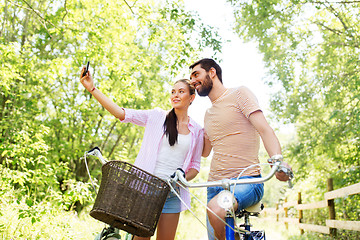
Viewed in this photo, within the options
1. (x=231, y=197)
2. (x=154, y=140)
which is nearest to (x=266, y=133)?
(x=231, y=197)

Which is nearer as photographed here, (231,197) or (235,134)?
(231,197)

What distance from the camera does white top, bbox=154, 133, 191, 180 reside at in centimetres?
294

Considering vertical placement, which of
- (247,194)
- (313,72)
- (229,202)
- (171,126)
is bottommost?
(229,202)

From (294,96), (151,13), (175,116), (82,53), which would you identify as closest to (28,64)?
(82,53)

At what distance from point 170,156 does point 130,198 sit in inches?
36.1

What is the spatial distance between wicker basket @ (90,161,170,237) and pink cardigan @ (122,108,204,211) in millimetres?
730

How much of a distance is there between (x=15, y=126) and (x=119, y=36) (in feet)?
15.1

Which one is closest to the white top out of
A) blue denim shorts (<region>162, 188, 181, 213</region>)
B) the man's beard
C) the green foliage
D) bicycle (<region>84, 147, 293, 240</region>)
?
blue denim shorts (<region>162, 188, 181, 213</region>)

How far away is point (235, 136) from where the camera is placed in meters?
2.73

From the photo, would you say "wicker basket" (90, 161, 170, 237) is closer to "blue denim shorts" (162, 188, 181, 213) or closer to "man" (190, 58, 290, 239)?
"man" (190, 58, 290, 239)

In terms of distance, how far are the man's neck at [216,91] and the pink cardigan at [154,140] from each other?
0.33 metres

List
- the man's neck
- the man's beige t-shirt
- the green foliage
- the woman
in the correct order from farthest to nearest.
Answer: the green foliage, the man's neck, the woman, the man's beige t-shirt

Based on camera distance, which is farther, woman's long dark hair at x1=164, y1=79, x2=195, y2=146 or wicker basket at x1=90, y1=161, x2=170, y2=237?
woman's long dark hair at x1=164, y1=79, x2=195, y2=146

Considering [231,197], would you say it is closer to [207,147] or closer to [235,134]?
[235,134]
